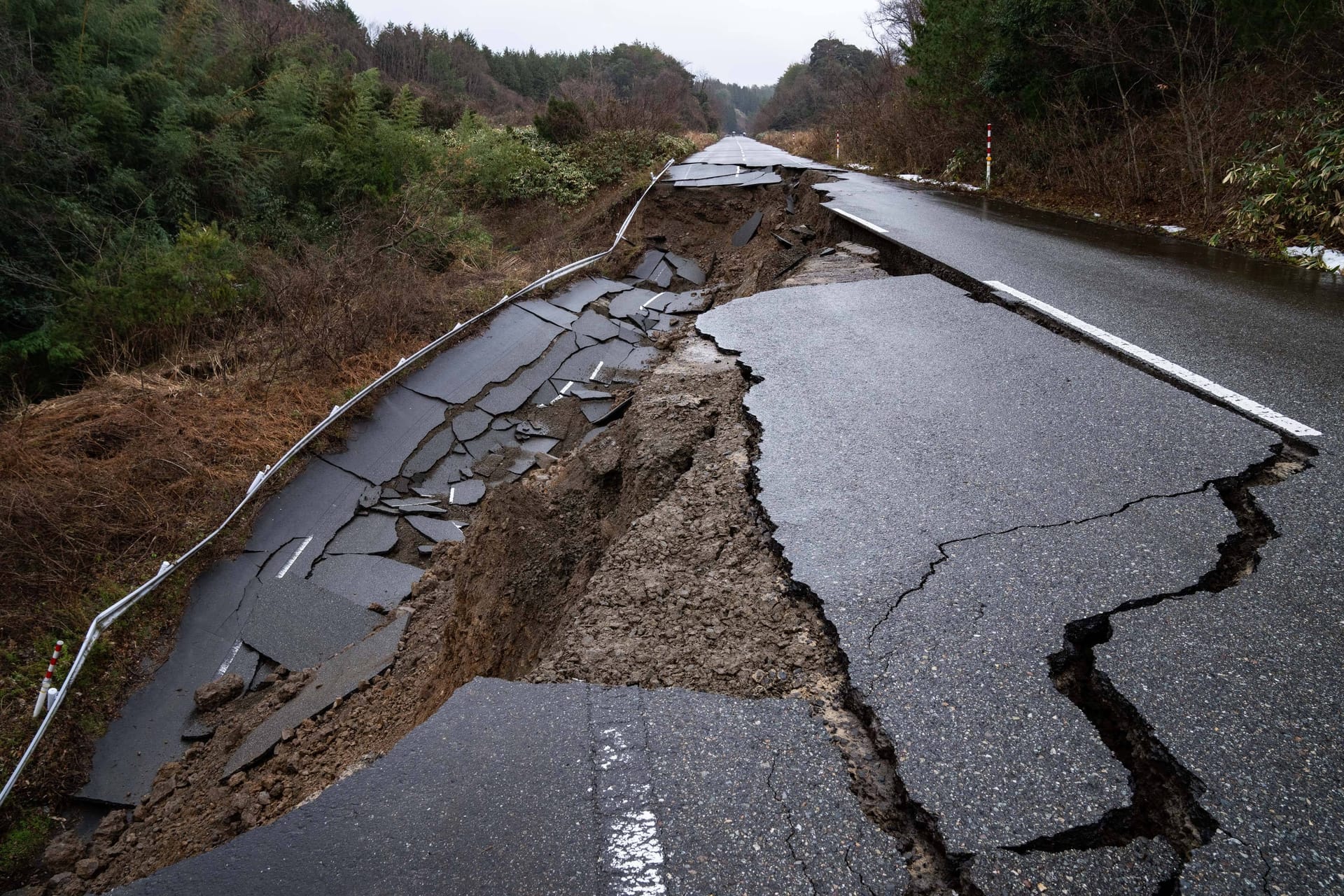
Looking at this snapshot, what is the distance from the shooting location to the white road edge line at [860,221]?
29.9 feet

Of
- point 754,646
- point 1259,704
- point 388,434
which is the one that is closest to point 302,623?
point 388,434

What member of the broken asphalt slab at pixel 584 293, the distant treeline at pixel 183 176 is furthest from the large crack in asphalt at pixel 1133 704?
the distant treeline at pixel 183 176

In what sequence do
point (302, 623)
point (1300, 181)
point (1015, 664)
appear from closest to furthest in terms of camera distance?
point (1015, 664) → point (302, 623) → point (1300, 181)

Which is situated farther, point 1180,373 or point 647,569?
point 1180,373

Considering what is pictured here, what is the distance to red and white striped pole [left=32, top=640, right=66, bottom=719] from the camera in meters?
3.42

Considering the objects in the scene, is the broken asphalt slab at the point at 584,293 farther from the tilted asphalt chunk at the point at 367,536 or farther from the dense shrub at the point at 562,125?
the dense shrub at the point at 562,125

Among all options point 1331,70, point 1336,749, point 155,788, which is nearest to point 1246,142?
point 1331,70

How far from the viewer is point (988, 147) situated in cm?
1455

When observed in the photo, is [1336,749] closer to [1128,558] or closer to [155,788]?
[1128,558]

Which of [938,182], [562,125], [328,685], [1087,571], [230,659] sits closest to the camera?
[1087,571]

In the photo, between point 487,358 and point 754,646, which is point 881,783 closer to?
point 754,646

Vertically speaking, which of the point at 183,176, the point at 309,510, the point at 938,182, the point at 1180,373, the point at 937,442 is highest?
the point at 938,182

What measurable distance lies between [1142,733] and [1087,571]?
0.75 m

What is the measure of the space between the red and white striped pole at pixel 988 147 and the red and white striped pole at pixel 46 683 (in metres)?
15.3
